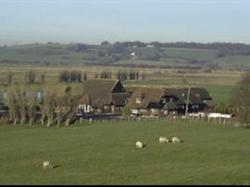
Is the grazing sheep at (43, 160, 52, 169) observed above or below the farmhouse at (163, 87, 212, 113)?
above

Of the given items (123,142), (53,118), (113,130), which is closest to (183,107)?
(53,118)

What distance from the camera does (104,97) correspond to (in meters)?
86.9

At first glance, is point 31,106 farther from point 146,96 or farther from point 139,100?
point 146,96

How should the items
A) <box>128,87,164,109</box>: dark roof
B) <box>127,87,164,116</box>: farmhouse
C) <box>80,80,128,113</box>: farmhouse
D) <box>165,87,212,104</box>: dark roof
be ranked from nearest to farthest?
<box>127,87,164,116</box>: farmhouse
<box>128,87,164,109</box>: dark roof
<box>80,80,128,113</box>: farmhouse
<box>165,87,212,104</box>: dark roof

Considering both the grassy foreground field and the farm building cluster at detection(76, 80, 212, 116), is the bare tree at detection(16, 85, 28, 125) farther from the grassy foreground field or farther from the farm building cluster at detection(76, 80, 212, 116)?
the farm building cluster at detection(76, 80, 212, 116)

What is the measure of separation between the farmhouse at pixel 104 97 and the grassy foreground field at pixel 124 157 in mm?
32632

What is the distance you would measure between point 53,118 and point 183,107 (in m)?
26.7

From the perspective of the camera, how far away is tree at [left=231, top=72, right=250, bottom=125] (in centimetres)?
5653

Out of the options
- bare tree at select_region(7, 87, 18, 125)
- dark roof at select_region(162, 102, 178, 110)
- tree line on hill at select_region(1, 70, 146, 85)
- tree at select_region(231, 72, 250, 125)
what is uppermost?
tree at select_region(231, 72, 250, 125)

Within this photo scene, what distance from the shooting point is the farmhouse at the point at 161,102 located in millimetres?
82125

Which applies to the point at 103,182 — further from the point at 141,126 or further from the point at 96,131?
the point at 141,126

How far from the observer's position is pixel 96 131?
170 ft

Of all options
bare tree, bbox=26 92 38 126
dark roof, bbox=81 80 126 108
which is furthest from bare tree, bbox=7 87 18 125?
dark roof, bbox=81 80 126 108

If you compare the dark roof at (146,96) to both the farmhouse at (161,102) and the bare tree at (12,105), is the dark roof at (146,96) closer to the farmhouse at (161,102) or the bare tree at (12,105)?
the farmhouse at (161,102)
